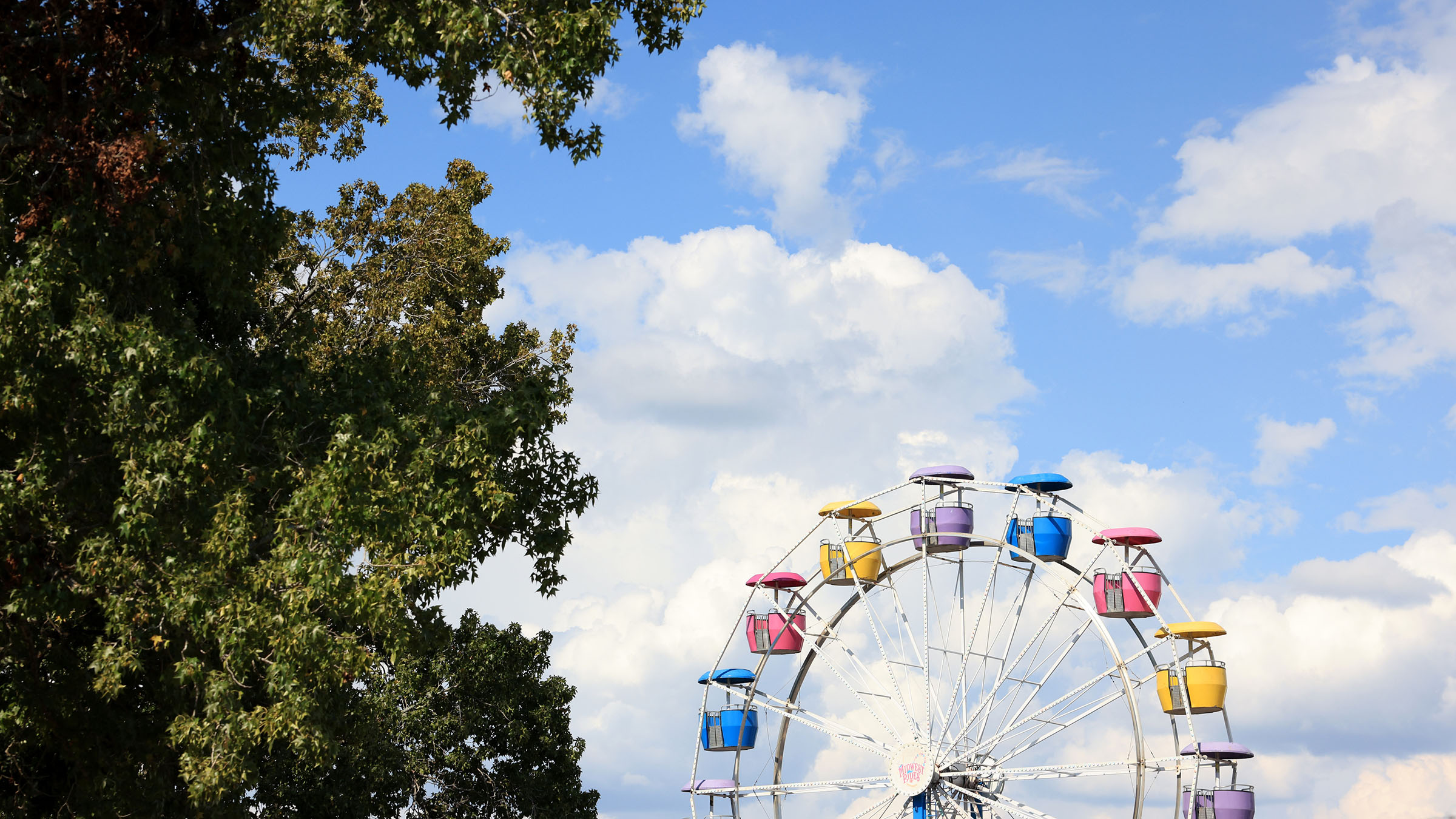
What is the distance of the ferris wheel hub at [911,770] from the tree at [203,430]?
28.6ft

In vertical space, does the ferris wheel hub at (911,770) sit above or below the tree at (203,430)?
below

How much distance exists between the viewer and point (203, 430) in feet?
34.7

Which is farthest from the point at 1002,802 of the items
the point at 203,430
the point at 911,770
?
the point at 203,430

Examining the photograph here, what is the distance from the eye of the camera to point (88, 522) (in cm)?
1145

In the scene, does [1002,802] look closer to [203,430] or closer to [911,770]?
[911,770]

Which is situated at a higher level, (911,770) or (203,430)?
(203,430)

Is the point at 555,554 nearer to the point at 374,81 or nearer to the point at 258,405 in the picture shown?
the point at 258,405

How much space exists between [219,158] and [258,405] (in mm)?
2313

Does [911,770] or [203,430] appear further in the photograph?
[911,770]

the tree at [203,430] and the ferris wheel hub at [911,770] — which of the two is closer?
the tree at [203,430]

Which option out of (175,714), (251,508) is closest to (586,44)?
(251,508)

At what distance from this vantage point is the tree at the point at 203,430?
10680 mm

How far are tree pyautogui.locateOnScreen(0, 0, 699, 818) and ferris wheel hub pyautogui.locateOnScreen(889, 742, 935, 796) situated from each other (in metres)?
8.73

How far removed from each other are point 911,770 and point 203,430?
12664 millimetres
